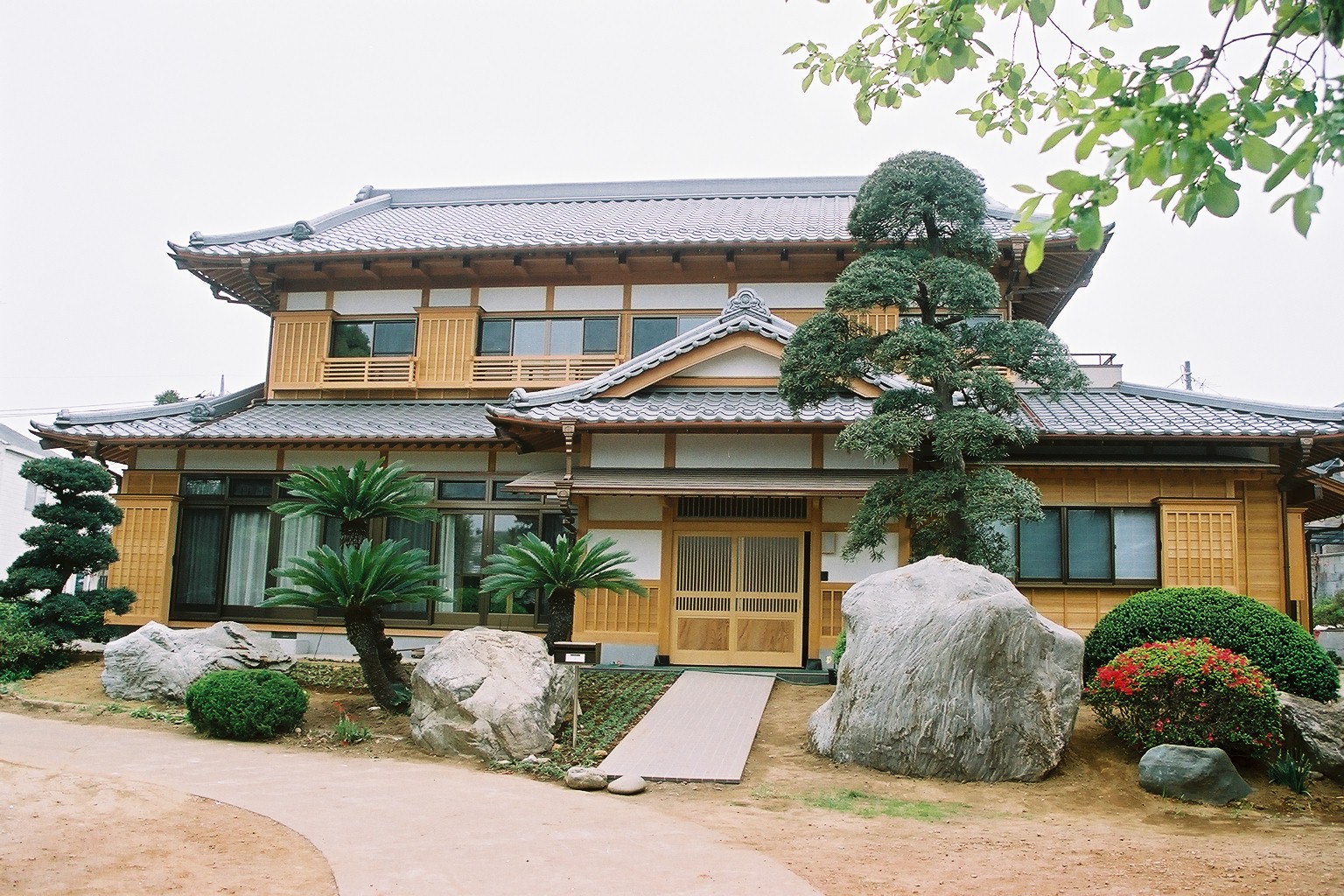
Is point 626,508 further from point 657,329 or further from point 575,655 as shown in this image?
point 575,655

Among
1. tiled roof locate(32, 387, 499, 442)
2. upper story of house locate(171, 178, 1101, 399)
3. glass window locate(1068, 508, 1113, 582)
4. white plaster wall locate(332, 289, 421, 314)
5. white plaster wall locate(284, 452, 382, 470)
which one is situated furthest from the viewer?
white plaster wall locate(332, 289, 421, 314)

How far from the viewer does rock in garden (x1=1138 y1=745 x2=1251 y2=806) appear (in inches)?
339

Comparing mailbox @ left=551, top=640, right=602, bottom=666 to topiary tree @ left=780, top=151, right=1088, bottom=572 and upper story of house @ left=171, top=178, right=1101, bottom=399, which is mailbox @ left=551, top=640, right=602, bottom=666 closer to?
topiary tree @ left=780, top=151, right=1088, bottom=572

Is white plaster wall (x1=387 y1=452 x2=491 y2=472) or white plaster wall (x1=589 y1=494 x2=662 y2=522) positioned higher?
white plaster wall (x1=387 y1=452 x2=491 y2=472)

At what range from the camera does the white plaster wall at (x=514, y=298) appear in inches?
744

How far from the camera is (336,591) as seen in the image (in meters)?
11.5

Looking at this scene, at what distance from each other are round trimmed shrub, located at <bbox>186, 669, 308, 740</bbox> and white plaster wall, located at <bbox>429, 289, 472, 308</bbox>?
31.6 feet

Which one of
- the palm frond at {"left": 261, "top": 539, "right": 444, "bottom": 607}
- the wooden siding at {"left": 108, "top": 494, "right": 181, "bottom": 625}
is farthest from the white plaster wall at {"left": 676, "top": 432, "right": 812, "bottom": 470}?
the wooden siding at {"left": 108, "top": 494, "right": 181, "bottom": 625}

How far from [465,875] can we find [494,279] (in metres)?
14.4

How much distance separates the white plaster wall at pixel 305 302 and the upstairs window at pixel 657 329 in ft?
21.2

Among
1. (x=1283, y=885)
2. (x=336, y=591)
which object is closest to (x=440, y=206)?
(x=336, y=591)

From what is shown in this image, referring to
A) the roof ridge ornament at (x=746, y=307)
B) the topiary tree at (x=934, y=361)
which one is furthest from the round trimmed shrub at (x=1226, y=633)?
the roof ridge ornament at (x=746, y=307)

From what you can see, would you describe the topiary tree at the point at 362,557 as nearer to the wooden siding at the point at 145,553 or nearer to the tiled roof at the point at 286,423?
the tiled roof at the point at 286,423

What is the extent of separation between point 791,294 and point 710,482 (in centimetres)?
538
